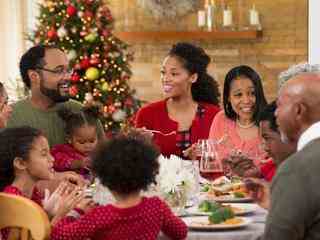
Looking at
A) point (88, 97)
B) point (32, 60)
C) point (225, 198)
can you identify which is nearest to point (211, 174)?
point (225, 198)

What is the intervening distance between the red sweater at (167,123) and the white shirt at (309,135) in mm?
2034

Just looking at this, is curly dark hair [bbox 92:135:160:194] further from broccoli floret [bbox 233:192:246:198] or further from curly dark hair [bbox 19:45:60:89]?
curly dark hair [bbox 19:45:60:89]

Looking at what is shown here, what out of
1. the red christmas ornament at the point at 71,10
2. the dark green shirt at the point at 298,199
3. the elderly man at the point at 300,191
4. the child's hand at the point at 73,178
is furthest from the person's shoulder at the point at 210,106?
the red christmas ornament at the point at 71,10

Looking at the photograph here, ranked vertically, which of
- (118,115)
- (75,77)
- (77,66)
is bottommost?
(118,115)

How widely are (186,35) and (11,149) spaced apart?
17.6ft

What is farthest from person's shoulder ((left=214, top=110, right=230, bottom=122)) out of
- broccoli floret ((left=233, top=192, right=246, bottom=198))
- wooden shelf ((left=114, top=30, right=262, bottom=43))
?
wooden shelf ((left=114, top=30, right=262, bottom=43))

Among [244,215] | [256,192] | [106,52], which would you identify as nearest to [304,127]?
[256,192]

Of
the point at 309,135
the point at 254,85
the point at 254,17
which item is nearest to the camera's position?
the point at 309,135

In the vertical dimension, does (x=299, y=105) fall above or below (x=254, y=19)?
below

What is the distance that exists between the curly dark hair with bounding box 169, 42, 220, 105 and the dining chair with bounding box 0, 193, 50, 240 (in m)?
2.11

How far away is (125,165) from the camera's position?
2342 millimetres

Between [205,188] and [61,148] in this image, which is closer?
[205,188]

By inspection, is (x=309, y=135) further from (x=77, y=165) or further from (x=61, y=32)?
(x=61, y=32)

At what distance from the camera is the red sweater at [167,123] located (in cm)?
402
